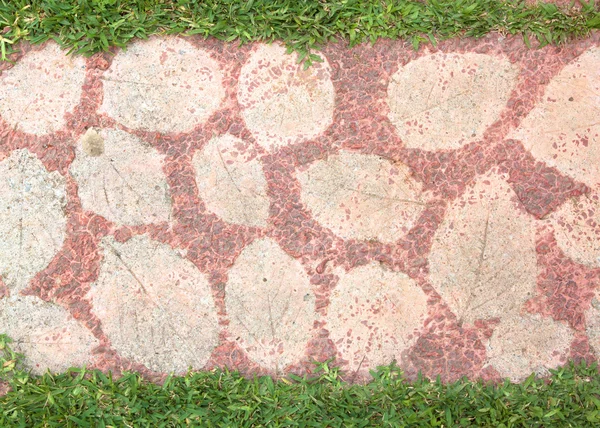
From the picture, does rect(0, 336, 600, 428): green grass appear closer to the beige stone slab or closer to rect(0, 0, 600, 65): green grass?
the beige stone slab

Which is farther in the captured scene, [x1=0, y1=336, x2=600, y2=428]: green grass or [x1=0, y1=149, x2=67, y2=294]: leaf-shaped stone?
[x1=0, y1=149, x2=67, y2=294]: leaf-shaped stone

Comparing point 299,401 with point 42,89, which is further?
point 42,89

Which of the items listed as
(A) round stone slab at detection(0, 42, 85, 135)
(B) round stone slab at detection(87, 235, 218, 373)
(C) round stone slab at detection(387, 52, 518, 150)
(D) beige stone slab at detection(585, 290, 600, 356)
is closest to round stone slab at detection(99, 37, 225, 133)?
(A) round stone slab at detection(0, 42, 85, 135)

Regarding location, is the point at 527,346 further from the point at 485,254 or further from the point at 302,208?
the point at 302,208

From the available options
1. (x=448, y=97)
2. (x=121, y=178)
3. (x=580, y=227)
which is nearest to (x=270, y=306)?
(x=121, y=178)

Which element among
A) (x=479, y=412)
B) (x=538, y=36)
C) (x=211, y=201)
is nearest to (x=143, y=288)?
(x=211, y=201)
